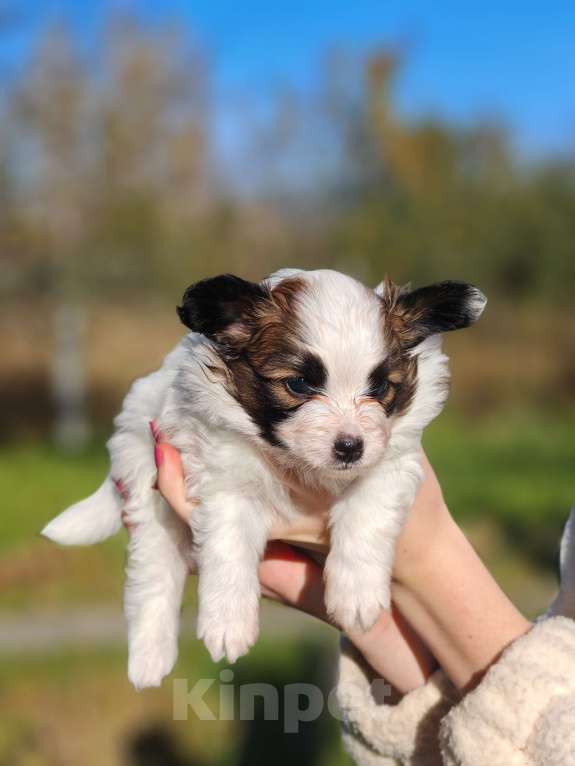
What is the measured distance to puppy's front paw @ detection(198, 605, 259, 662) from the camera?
94.8 inches

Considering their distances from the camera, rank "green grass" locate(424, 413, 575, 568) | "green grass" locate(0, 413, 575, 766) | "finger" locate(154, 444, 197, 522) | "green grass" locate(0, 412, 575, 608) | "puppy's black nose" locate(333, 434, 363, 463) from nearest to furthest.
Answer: "puppy's black nose" locate(333, 434, 363, 463), "finger" locate(154, 444, 197, 522), "green grass" locate(0, 413, 575, 766), "green grass" locate(0, 412, 575, 608), "green grass" locate(424, 413, 575, 568)

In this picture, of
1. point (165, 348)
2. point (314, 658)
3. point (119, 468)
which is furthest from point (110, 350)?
point (119, 468)

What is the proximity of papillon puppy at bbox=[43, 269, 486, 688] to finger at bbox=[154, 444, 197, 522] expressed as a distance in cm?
3

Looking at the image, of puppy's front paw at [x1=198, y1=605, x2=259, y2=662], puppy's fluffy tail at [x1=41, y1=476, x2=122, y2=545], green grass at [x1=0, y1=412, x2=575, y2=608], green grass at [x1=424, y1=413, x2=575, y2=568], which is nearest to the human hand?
puppy's front paw at [x1=198, y1=605, x2=259, y2=662]

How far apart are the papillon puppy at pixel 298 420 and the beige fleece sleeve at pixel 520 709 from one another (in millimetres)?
332

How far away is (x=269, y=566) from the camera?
2.79m

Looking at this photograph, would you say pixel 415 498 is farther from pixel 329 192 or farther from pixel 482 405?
pixel 329 192

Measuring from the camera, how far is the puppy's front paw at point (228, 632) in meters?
2.41

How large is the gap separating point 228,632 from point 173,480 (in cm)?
47

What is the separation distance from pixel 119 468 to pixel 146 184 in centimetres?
1555

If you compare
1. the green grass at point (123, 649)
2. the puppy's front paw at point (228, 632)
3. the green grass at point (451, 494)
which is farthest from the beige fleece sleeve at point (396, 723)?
the green grass at point (451, 494)

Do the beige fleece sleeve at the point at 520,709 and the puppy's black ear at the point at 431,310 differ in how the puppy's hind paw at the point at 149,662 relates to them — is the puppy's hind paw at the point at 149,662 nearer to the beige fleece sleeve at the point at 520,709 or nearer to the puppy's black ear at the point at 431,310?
the beige fleece sleeve at the point at 520,709

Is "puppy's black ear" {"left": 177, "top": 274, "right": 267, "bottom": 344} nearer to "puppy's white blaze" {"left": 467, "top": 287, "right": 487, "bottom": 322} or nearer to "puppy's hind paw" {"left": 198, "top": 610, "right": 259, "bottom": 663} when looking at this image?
"puppy's white blaze" {"left": 467, "top": 287, "right": 487, "bottom": 322}

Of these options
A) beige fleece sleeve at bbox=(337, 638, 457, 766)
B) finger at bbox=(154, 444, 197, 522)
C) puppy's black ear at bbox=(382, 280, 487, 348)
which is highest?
puppy's black ear at bbox=(382, 280, 487, 348)
